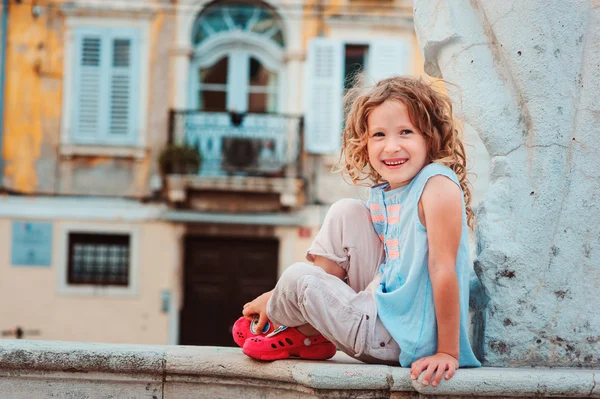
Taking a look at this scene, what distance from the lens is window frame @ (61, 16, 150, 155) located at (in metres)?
13.6

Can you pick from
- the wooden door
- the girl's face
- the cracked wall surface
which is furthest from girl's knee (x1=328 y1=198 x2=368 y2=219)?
the wooden door

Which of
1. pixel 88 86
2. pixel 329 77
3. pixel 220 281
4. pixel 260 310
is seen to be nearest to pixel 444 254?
pixel 260 310

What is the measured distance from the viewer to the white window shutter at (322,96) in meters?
13.7

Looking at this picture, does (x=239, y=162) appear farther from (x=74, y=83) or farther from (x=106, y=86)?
(x=74, y=83)

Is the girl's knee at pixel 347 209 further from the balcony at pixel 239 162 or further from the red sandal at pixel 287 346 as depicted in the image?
the balcony at pixel 239 162

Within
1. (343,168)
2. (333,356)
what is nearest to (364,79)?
(343,168)

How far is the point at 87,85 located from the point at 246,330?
1167 cm

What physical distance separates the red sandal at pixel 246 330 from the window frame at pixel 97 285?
36.1 ft

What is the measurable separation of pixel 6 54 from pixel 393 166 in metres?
12.2

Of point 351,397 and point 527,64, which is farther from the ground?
point 527,64

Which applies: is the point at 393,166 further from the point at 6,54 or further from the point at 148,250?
the point at 6,54

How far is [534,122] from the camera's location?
2.67 metres

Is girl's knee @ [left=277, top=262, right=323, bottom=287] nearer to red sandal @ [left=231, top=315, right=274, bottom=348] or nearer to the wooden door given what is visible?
red sandal @ [left=231, top=315, right=274, bottom=348]

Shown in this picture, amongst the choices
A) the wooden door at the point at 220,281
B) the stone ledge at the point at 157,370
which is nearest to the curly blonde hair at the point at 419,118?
the stone ledge at the point at 157,370
